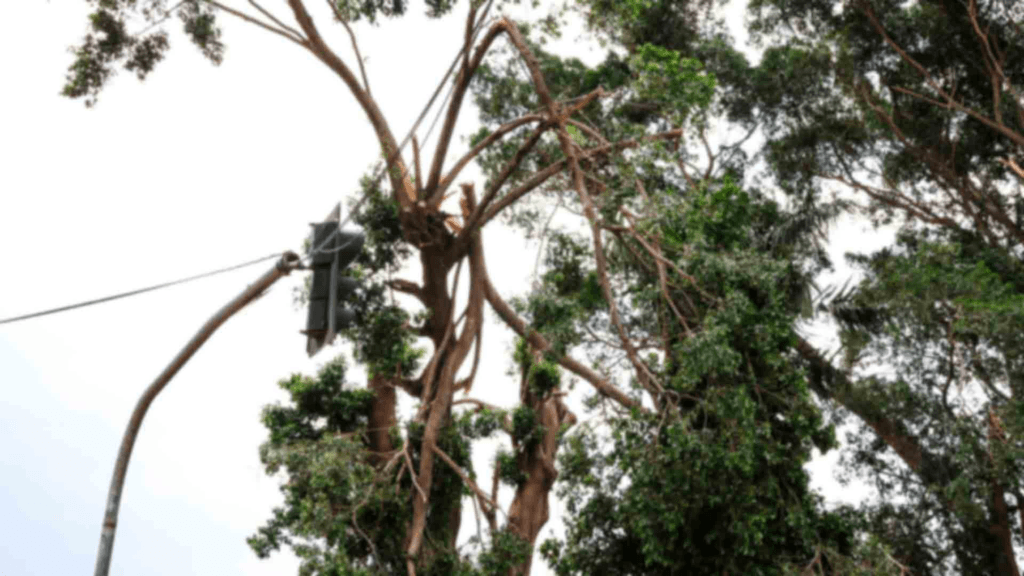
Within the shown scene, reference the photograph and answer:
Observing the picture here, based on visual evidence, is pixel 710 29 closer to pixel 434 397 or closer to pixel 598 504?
pixel 434 397

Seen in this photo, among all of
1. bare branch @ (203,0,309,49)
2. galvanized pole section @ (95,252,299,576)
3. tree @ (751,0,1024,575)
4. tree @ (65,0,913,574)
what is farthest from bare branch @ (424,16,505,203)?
galvanized pole section @ (95,252,299,576)

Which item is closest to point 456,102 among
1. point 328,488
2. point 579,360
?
point 579,360

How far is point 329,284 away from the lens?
19.0 feet

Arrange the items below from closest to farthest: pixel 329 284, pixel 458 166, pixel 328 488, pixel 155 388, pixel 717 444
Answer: pixel 329 284
pixel 155 388
pixel 717 444
pixel 328 488
pixel 458 166

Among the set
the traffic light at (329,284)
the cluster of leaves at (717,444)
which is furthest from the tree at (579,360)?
the traffic light at (329,284)

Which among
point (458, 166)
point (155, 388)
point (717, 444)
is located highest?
point (458, 166)

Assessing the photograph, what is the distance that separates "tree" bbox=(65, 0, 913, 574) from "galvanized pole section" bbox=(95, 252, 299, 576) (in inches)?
214

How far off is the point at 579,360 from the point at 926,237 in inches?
273

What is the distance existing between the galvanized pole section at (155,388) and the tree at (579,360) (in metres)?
5.43

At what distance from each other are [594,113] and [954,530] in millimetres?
8495

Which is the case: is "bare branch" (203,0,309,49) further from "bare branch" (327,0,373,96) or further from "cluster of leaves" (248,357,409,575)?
"cluster of leaves" (248,357,409,575)

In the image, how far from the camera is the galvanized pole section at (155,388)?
20.0 ft

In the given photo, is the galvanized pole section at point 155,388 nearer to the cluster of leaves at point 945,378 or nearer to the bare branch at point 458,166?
the bare branch at point 458,166

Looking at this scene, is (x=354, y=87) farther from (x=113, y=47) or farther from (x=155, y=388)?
(x=155, y=388)
